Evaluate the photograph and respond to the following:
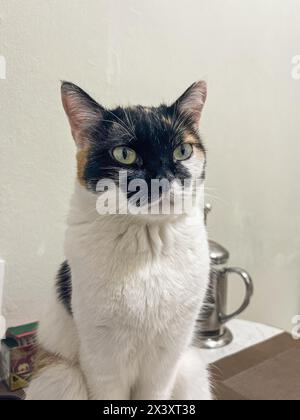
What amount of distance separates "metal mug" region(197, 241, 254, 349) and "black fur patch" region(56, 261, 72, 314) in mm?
436

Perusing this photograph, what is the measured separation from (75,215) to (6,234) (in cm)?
33

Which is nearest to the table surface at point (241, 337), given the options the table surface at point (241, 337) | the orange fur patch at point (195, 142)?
the table surface at point (241, 337)

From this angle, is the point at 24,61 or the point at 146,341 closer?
the point at 146,341

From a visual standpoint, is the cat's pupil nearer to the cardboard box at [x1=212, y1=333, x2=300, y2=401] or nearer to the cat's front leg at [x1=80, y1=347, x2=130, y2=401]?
the cat's front leg at [x1=80, y1=347, x2=130, y2=401]

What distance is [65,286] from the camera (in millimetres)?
705

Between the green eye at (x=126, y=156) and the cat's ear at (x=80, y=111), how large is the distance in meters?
0.07

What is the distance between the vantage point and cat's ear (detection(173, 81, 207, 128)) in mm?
639

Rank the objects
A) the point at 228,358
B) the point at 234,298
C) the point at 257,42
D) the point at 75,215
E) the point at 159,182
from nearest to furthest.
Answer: the point at 159,182 → the point at 75,215 → the point at 228,358 → the point at 257,42 → the point at 234,298

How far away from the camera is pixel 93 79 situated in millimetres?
964

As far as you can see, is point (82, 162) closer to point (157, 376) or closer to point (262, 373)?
point (157, 376)

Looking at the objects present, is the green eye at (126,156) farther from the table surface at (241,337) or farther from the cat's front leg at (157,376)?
the table surface at (241,337)

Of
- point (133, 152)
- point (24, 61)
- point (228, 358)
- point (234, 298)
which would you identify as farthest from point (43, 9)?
point (234, 298)

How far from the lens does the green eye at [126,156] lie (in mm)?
575

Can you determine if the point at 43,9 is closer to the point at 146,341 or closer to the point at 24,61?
the point at 24,61
